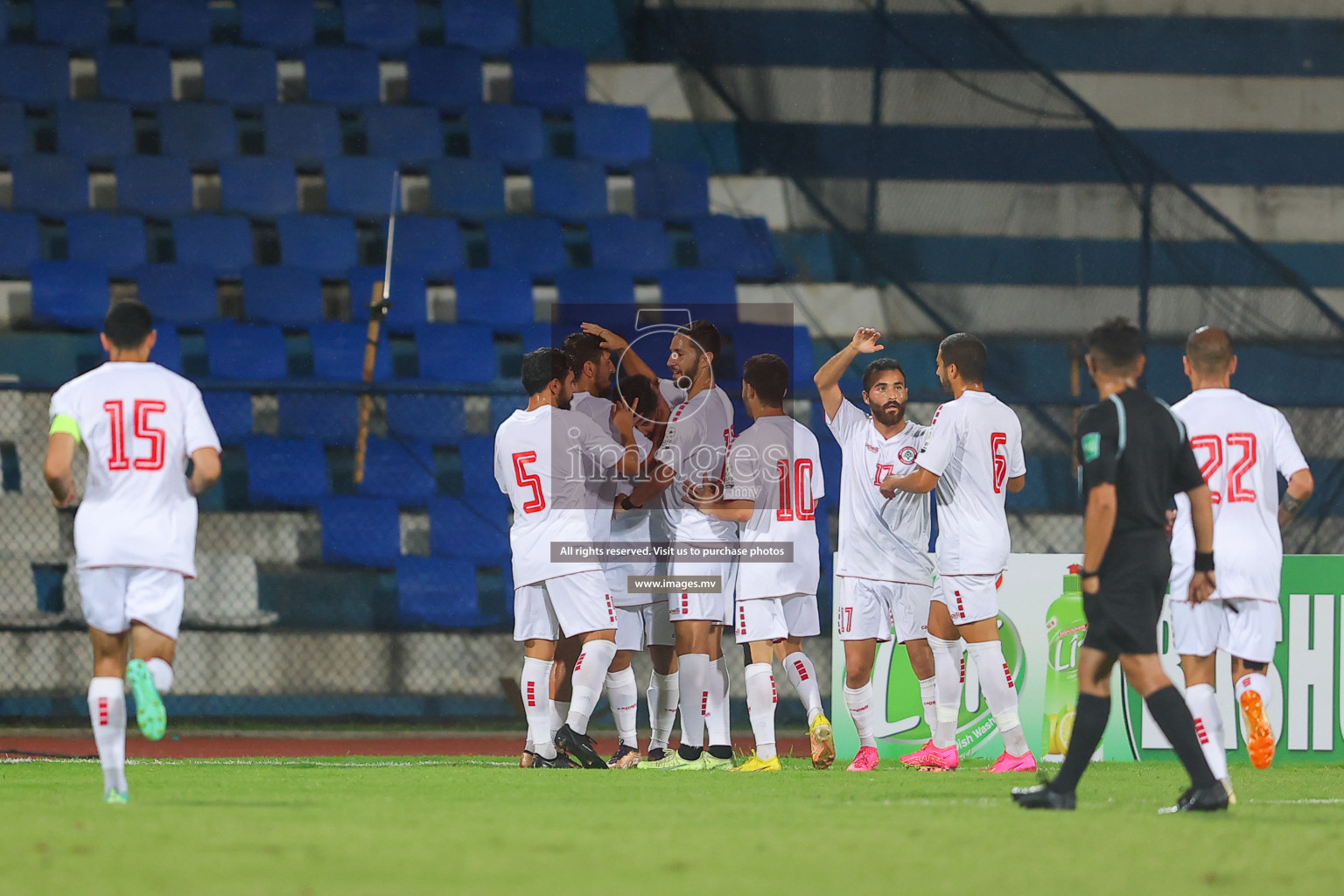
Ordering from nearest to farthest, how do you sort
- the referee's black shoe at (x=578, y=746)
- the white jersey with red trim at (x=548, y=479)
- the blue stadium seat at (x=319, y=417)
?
the white jersey with red trim at (x=548, y=479)
the referee's black shoe at (x=578, y=746)
the blue stadium seat at (x=319, y=417)

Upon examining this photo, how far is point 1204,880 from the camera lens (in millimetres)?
4137

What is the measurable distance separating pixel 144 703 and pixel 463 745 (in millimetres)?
5155

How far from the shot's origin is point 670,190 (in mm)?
14070

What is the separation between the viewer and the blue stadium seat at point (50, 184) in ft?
43.2

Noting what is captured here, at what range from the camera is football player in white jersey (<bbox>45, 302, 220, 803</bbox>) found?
571 centimetres

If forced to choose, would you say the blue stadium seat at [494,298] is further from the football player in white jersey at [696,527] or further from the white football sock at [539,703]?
the white football sock at [539,703]

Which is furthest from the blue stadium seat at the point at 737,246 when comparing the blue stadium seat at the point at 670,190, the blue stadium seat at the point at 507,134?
the blue stadium seat at the point at 507,134

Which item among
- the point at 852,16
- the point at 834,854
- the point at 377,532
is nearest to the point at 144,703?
the point at 834,854

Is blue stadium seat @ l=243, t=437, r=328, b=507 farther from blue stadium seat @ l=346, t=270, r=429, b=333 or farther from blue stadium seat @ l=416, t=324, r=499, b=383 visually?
blue stadium seat @ l=346, t=270, r=429, b=333

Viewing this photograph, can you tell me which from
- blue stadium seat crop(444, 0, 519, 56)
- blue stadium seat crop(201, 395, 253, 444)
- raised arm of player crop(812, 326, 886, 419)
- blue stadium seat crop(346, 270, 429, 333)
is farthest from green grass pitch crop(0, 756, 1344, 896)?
blue stadium seat crop(444, 0, 519, 56)

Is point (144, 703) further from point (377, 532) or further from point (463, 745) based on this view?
point (377, 532)

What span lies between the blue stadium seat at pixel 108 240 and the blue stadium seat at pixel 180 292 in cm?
23

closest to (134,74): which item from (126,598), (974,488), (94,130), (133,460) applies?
(94,130)

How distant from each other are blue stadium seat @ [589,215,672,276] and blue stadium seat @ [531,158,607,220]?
36 cm
